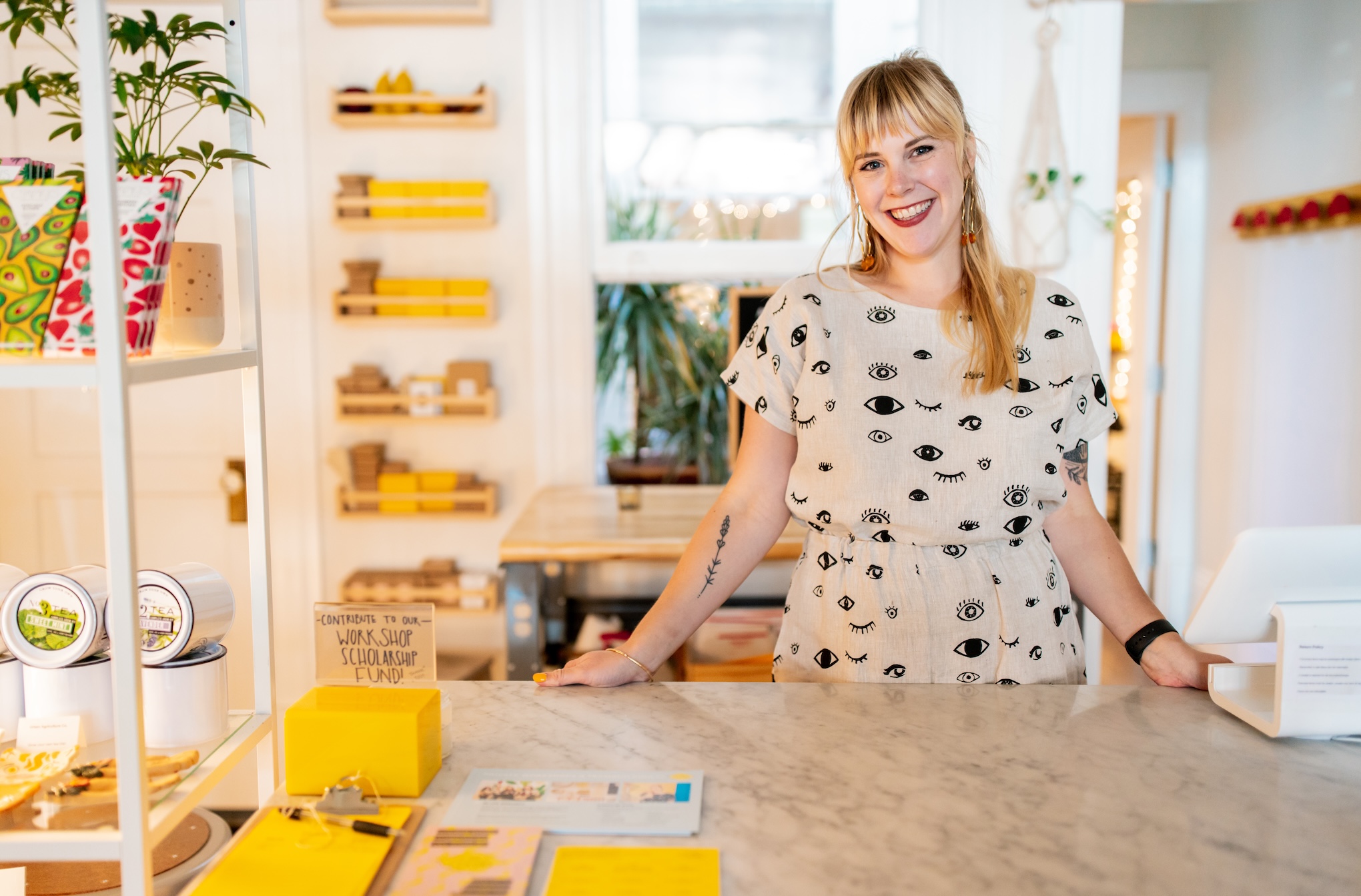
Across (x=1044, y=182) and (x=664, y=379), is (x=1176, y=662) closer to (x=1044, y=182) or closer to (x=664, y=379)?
(x=1044, y=182)

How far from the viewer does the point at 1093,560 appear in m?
1.51

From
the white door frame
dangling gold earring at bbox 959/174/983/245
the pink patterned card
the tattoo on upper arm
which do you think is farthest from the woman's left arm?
the white door frame

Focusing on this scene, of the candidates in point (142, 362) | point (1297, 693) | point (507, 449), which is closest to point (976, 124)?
point (507, 449)

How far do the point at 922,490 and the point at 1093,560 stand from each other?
28 centimetres

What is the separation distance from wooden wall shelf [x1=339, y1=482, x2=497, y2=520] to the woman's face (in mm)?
1638

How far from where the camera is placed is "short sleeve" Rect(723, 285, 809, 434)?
152 centimetres

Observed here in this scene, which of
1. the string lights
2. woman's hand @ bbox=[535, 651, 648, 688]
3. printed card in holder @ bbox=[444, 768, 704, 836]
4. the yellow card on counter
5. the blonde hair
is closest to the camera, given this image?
the yellow card on counter

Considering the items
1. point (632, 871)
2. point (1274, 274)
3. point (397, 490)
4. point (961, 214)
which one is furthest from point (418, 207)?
point (1274, 274)

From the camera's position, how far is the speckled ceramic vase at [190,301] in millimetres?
947

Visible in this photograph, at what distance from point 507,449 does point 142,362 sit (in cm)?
219

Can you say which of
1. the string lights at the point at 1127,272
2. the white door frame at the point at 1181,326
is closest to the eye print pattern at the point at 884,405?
the white door frame at the point at 1181,326

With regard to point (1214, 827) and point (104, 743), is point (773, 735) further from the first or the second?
point (104, 743)

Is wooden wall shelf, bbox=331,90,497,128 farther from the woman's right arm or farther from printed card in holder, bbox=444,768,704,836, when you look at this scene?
printed card in holder, bbox=444,768,704,836

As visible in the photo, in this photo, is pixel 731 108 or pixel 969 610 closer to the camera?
pixel 969 610
